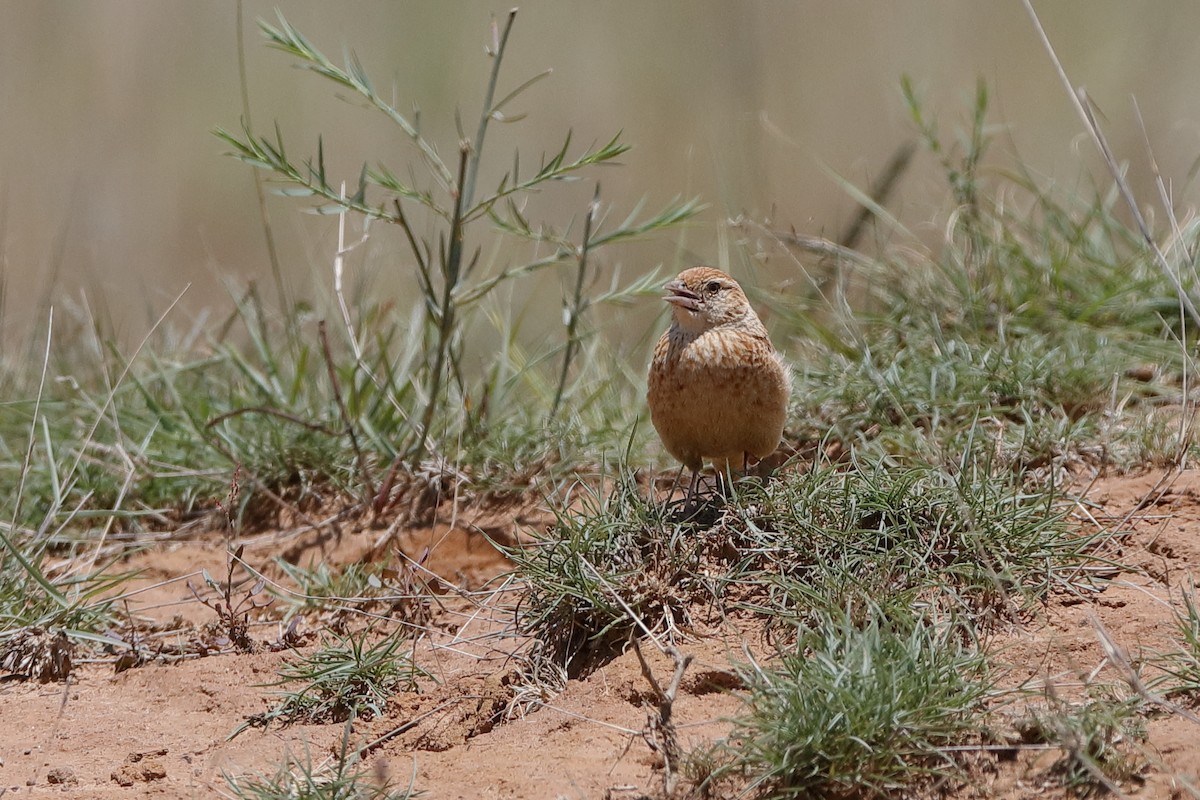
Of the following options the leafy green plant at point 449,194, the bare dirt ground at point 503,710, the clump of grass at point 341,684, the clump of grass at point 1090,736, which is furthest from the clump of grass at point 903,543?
the leafy green plant at point 449,194

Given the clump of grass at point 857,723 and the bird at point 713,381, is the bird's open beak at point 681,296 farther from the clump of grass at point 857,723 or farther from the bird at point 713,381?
the clump of grass at point 857,723

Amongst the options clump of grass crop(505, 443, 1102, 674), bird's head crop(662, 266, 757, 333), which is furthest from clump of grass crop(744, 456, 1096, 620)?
bird's head crop(662, 266, 757, 333)

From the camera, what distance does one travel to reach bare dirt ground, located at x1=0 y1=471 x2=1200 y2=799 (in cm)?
271

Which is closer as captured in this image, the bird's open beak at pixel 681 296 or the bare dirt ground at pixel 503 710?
the bare dirt ground at pixel 503 710

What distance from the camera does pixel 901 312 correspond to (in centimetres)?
510

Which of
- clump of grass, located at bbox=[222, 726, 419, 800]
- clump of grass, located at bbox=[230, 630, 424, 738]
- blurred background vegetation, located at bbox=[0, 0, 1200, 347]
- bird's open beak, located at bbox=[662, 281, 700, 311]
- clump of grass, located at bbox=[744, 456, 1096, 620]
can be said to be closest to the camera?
clump of grass, located at bbox=[222, 726, 419, 800]

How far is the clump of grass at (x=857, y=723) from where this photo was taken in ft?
8.28

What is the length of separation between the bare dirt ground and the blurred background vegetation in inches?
155

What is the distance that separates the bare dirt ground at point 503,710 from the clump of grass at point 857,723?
119 millimetres

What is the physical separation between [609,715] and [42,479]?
2.83 metres

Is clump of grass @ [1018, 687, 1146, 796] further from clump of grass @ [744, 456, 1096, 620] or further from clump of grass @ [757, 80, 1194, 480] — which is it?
clump of grass @ [757, 80, 1194, 480]

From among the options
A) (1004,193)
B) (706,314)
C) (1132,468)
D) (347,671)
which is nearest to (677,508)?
(706,314)

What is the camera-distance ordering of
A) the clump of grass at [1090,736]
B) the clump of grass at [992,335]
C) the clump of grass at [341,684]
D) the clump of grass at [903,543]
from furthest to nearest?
Answer: the clump of grass at [992,335]
the clump of grass at [341,684]
the clump of grass at [903,543]
the clump of grass at [1090,736]

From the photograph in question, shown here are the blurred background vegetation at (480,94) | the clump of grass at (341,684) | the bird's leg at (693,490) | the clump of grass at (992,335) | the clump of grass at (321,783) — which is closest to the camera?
the clump of grass at (321,783)
